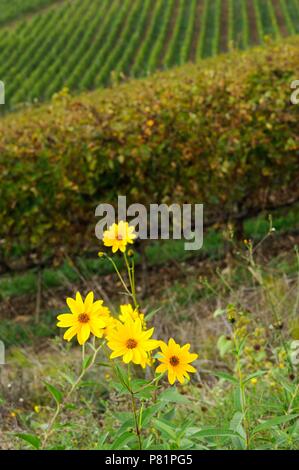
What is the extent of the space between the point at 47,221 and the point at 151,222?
2.97ft

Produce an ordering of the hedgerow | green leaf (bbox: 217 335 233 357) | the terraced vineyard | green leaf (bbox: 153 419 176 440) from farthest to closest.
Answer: the terraced vineyard
the hedgerow
green leaf (bbox: 217 335 233 357)
green leaf (bbox: 153 419 176 440)

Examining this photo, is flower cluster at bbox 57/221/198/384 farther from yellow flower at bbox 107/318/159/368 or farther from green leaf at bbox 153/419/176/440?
green leaf at bbox 153/419/176/440

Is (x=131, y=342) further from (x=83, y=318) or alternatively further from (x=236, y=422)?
(x=236, y=422)

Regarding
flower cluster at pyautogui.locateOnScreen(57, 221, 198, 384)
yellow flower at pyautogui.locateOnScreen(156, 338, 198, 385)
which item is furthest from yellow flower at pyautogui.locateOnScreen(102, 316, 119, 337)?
yellow flower at pyautogui.locateOnScreen(156, 338, 198, 385)

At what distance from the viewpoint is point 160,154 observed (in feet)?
18.9

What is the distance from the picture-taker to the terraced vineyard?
26812mm

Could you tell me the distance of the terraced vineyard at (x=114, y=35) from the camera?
26812 mm

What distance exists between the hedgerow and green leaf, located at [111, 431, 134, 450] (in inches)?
161

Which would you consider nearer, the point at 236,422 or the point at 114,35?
the point at 236,422

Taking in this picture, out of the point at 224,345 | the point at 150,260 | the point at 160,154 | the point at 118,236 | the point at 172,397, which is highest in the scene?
the point at 160,154

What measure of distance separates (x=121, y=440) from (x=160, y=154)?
4.25m

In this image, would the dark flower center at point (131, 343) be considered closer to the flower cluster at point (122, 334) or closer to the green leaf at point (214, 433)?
the flower cluster at point (122, 334)

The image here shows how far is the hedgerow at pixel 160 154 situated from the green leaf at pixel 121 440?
4.10 m

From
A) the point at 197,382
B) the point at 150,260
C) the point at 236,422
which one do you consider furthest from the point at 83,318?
the point at 150,260
